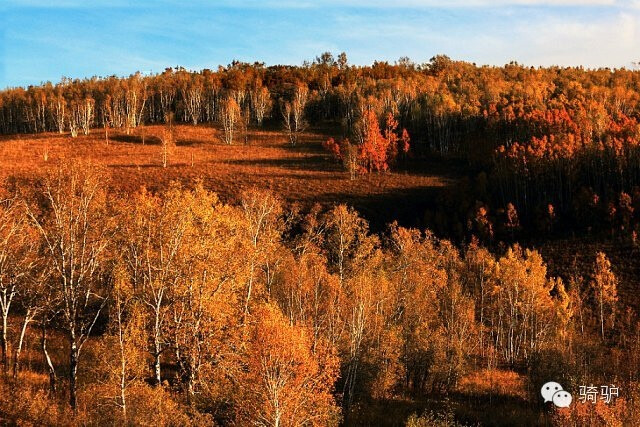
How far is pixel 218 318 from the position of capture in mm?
33844

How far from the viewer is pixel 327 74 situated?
653ft

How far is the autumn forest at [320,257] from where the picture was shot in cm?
3234

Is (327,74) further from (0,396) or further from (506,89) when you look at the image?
(0,396)

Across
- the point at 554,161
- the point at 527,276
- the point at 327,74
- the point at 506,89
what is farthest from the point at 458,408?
the point at 327,74

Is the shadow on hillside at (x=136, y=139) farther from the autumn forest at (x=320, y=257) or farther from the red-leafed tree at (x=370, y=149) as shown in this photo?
the red-leafed tree at (x=370, y=149)

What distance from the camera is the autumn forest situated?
106 feet

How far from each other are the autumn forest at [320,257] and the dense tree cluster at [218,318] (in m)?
0.24

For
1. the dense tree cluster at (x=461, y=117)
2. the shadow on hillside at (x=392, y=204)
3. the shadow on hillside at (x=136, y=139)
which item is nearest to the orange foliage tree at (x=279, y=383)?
the shadow on hillside at (x=392, y=204)

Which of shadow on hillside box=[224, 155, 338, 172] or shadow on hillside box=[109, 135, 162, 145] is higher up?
shadow on hillside box=[109, 135, 162, 145]

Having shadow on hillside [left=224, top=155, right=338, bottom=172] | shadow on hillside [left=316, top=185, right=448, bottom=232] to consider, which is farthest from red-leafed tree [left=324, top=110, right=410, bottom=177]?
shadow on hillside [left=316, top=185, right=448, bottom=232]

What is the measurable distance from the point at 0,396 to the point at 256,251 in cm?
1868

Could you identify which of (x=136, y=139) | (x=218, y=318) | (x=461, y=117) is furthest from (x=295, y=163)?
(x=218, y=318)

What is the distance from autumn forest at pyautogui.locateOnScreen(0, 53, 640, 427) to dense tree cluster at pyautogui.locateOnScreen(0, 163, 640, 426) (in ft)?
0.78

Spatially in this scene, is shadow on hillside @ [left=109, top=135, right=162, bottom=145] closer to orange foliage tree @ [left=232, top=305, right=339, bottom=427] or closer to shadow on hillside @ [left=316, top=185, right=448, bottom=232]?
shadow on hillside @ [left=316, top=185, right=448, bottom=232]
